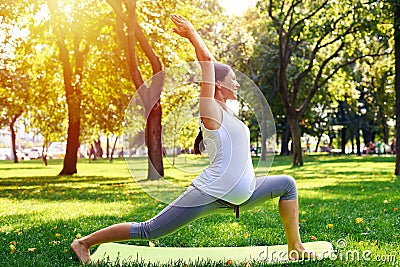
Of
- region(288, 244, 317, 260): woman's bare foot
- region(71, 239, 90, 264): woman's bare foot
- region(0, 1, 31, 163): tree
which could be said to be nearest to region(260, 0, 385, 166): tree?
region(0, 1, 31, 163): tree

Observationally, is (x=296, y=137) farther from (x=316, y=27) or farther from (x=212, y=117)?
(x=212, y=117)

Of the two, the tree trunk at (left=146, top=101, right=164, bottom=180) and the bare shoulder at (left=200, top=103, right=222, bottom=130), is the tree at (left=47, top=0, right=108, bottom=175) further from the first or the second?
the bare shoulder at (left=200, top=103, right=222, bottom=130)

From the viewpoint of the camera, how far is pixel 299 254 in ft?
17.3

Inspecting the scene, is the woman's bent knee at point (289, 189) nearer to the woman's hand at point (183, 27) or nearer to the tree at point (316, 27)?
the woman's hand at point (183, 27)

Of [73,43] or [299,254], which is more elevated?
[73,43]

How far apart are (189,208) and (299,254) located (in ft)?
4.08

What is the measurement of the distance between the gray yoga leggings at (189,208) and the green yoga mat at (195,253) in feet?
1.56

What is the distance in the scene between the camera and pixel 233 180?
15.4 ft

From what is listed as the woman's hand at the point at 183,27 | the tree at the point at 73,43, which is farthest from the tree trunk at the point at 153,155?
the tree at the point at 73,43

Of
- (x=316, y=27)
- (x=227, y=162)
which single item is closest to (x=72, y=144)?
(x=316, y=27)

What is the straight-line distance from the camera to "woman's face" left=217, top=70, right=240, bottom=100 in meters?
4.79

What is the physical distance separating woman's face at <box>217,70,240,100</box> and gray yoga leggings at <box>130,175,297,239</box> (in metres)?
0.87

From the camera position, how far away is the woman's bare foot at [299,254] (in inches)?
207

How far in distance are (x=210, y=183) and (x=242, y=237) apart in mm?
2367
